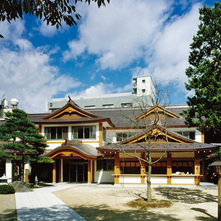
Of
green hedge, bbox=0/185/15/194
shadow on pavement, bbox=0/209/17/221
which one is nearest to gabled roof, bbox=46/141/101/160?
green hedge, bbox=0/185/15/194

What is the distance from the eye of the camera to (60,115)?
24.5 m

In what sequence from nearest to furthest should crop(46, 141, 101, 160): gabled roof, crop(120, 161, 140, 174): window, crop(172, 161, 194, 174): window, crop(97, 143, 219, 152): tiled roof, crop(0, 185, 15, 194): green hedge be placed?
crop(0, 185, 15, 194): green hedge
crop(97, 143, 219, 152): tiled roof
crop(172, 161, 194, 174): window
crop(120, 161, 140, 174): window
crop(46, 141, 101, 160): gabled roof

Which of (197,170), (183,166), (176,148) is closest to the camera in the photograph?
(176,148)

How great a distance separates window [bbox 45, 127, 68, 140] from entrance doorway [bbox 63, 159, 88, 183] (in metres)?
2.68

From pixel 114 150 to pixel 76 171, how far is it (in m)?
6.01

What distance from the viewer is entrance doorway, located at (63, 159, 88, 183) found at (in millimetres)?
23312

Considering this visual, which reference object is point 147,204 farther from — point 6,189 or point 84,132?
point 84,132

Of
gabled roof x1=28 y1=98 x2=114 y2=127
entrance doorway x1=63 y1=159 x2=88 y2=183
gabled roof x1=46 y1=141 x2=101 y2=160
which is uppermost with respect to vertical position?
gabled roof x1=28 y1=98 x2=114 y2=127

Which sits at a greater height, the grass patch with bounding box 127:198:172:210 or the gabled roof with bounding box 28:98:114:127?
the gabled roof with bounding box 28:98:114:127

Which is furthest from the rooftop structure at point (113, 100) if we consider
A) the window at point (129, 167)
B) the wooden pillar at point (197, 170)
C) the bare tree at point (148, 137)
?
the wooden pillar at point (197, 170)

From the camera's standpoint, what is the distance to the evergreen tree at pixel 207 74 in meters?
12.4

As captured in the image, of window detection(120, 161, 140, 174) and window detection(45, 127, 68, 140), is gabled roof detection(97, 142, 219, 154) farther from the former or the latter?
window detection(45, 127, 68, 140)

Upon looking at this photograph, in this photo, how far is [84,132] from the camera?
2394cm

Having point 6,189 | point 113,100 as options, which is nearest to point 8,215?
point 6,189
